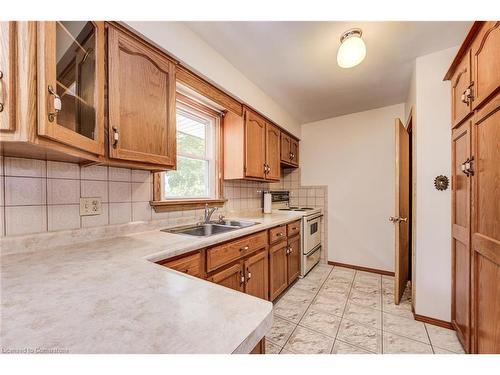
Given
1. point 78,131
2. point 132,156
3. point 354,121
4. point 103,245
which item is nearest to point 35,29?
point 78,131

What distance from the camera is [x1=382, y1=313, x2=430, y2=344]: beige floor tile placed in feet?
5.10

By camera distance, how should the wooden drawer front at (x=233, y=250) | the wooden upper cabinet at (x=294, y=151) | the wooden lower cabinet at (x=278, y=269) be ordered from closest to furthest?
the wooden drawer front at (x=233, y=250) → the wooden lower cabinet at (x=278, y=269) → the wooden upper cabinet at (x=294, y=151)

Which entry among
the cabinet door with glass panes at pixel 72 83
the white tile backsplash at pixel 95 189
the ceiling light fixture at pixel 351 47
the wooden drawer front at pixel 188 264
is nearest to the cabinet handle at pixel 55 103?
the cabinet door with glass panes at pixel 72 83

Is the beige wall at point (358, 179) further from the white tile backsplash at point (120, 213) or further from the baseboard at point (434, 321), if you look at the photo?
the white tile backsplash at point (120, 213)

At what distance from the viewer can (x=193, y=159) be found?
2.10 metres

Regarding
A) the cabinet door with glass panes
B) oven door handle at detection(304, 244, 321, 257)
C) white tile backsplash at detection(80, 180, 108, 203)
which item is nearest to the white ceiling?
the cabinet door with glass panes

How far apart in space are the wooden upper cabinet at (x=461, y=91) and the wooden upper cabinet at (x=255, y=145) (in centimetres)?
162

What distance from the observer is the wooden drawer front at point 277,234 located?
78.3 inches

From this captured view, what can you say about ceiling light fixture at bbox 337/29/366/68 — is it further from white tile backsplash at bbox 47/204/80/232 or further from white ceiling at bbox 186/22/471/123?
white tile backsplash at bbox 47/204/80/232

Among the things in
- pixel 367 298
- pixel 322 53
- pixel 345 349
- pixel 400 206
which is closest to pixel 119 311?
pixel 345 349

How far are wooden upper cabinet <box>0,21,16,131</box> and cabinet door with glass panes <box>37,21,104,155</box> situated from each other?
54 millimetres

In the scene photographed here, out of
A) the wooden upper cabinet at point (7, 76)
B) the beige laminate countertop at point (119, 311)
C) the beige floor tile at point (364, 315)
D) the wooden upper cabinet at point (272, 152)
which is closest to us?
the beige laminate countertop at point (119, 311)

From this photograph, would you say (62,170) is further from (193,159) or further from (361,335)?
(361,335)
